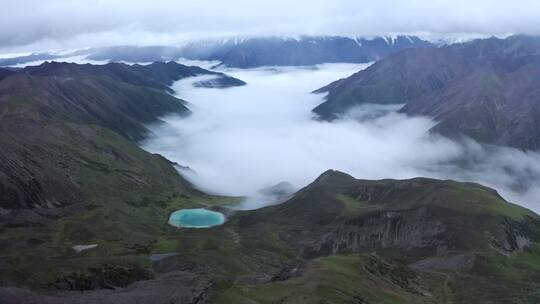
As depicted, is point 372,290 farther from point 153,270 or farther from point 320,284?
point 153,270

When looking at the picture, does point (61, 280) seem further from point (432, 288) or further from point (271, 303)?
point (432, 288)

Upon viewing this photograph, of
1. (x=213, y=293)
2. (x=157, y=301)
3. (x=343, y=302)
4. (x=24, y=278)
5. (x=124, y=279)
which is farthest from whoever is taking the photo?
(x=124, y=279)

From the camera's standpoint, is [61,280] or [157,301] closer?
[157,301]

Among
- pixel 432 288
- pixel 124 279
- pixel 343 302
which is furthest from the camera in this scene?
pixel 432 288

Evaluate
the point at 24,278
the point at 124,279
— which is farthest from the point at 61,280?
the point at 124,279

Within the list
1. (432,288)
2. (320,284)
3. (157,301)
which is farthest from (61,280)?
(432,288)

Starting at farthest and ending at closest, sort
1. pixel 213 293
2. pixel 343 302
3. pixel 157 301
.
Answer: pixel 343 302, pixel 213 293, pixel 157 301

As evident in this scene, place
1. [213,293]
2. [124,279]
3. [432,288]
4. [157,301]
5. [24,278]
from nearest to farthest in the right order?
[157,301] → [213,293] → [24,278] → [124,279] → [432,288]

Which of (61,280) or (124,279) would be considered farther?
(124,279)
